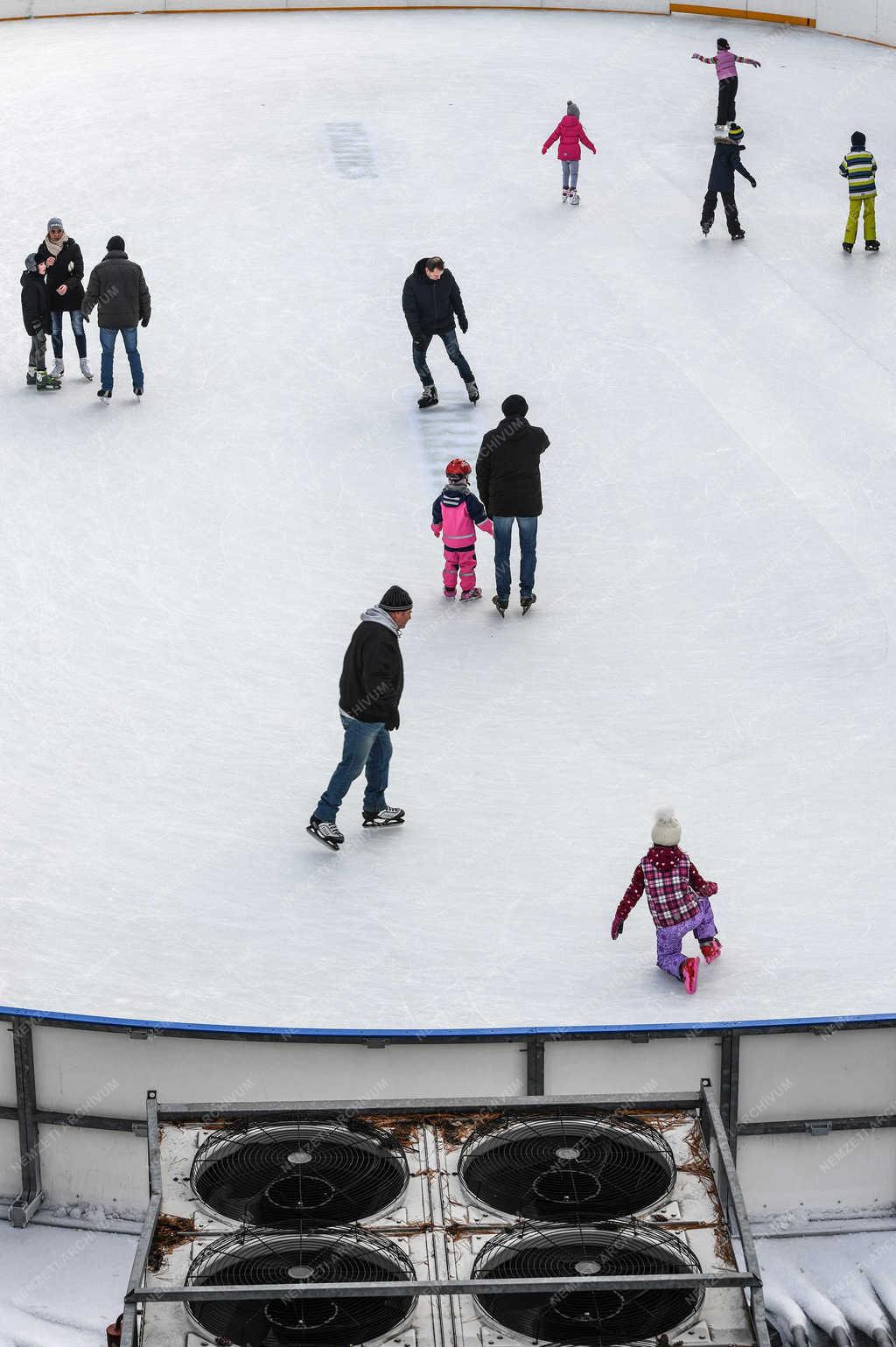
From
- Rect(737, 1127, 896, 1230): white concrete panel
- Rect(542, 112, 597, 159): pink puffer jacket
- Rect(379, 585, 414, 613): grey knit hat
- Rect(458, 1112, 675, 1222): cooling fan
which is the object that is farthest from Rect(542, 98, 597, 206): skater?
Rect(458, 1112, 675, 1222): cooling fan

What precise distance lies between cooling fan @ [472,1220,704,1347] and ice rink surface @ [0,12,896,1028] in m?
3.22

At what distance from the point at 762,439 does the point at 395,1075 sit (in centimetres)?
959

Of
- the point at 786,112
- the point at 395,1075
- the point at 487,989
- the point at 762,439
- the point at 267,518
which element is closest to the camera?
the point at 395,1075

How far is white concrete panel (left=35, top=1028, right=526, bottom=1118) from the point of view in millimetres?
8055

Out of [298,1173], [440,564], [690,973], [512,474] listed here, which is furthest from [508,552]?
[298,1173]

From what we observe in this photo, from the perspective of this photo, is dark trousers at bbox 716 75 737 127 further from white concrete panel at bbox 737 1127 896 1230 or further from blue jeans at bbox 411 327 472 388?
white concrete panel at bbox 737 1127 896 1230

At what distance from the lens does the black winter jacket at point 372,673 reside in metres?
10.2

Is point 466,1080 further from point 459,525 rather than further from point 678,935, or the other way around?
point 459,525

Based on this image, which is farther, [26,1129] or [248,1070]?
[26,1129]

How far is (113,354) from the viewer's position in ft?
56.5

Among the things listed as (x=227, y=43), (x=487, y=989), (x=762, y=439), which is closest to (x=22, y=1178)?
(x=487, y=989)

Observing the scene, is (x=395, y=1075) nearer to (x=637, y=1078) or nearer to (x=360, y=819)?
(x=637, y=1078)

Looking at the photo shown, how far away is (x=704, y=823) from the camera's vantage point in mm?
11273

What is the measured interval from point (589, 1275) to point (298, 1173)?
3.53 ft
